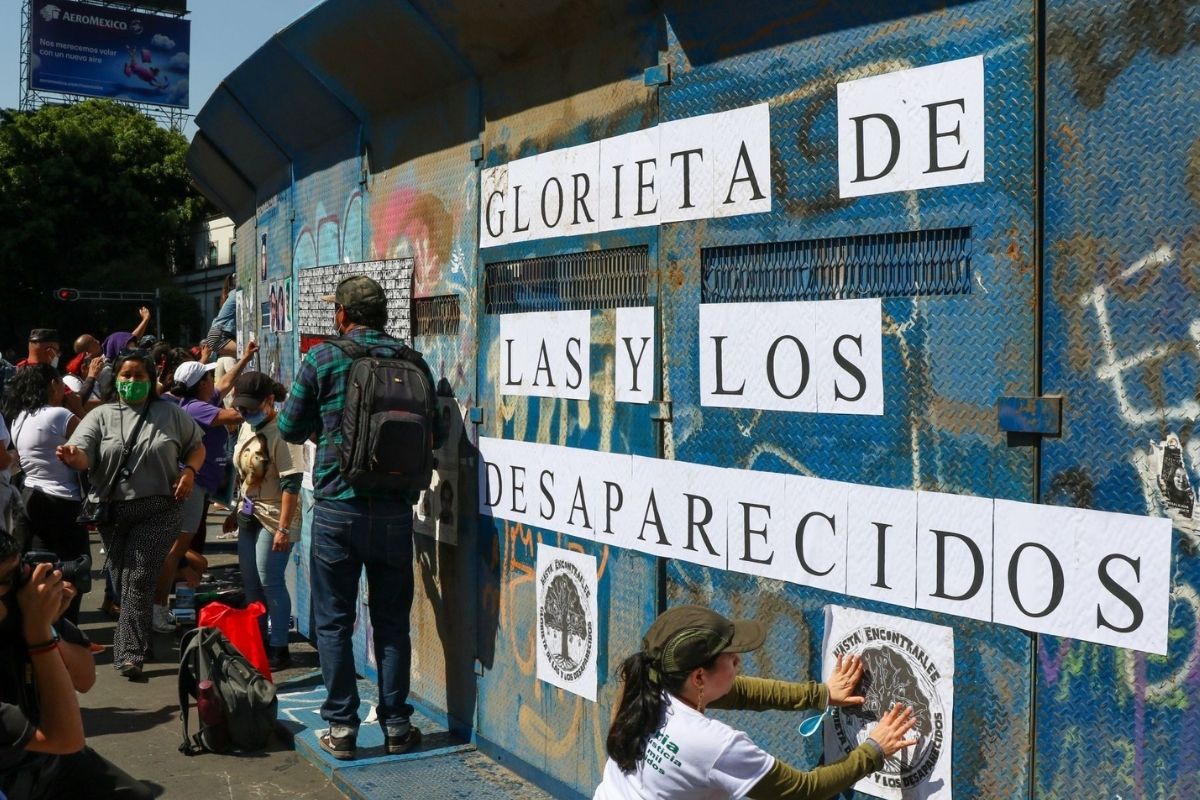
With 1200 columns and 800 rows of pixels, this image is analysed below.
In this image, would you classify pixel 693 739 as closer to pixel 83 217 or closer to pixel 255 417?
pixel 255 417

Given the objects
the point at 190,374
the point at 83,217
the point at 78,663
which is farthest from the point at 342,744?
the point at 83,217

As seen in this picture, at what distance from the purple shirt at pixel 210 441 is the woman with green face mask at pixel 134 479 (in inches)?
45.1

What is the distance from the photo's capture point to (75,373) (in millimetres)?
12312

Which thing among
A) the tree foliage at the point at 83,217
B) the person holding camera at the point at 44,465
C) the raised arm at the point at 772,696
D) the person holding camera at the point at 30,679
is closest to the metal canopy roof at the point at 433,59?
the raised arm at the point at 772,696

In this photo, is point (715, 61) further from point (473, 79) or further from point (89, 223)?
point (89, 223)

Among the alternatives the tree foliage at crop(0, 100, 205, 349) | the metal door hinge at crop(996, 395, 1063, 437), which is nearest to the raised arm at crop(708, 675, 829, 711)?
the metal door hinge at crop(996, 395, 1063, 437)

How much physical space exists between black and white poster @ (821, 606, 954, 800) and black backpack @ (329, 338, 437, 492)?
6.66ft

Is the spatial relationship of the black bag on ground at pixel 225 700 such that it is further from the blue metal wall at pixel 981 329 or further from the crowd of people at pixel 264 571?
the blue metal wall at pixel 981 329

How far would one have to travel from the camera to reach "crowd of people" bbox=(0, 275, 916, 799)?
3.12 m

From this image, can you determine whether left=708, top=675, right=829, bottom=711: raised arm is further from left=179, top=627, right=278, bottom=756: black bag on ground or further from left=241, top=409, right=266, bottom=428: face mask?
left=241, top=409, right=266, bottom=428: face mask

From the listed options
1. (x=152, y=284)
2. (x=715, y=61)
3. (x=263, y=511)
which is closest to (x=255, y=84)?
(x=263, y=511)

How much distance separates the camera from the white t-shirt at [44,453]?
7469mm

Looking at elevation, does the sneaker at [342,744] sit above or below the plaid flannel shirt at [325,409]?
below

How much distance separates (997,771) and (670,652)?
0.86 meters
